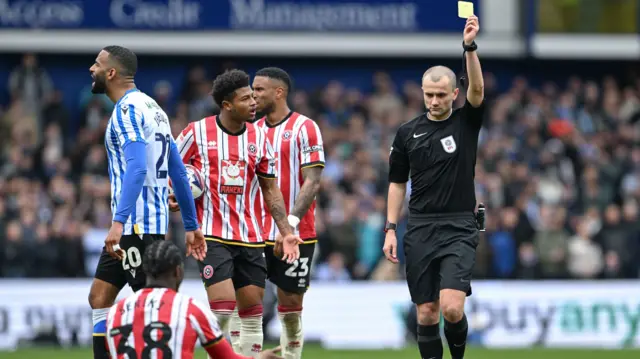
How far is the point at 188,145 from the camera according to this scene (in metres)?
10.6

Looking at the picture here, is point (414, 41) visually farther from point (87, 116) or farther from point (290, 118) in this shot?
point (290, 118)

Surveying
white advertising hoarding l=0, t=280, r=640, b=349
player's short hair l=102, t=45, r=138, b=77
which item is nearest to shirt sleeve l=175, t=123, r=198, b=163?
player's short hair l=102, t=45, r=138, b=77

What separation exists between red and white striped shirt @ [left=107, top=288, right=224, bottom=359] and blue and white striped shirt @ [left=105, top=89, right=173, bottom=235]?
2052 mm

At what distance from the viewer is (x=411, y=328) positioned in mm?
17547

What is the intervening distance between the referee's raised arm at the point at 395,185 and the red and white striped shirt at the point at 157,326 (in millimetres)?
3371

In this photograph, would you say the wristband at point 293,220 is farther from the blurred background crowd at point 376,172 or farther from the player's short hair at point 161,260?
the blurred background crowd at point 376,172

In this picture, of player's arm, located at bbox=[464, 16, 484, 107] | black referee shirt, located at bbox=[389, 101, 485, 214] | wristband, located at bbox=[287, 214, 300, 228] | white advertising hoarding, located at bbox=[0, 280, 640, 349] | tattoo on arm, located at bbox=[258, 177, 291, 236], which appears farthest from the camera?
white advertising hoarding, located at bbox=[0, 280, 640, 349]

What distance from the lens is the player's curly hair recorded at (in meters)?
10.5

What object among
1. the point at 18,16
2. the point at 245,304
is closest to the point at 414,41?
the point at 18,16

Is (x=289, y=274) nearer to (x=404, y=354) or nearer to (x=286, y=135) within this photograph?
(x=286, y=135)

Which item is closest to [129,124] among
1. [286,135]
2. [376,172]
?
[286,135]

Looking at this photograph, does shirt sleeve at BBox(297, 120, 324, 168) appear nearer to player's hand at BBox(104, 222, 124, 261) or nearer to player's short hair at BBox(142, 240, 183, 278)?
player's hand at BBox(104, 222, 124, 261)

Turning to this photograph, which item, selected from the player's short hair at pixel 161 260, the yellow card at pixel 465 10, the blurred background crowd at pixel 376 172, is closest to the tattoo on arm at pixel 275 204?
the yellow card at pixel 465 10

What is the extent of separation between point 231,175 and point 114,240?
7.12 ft
